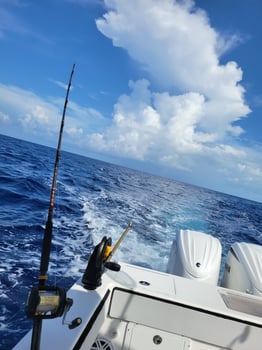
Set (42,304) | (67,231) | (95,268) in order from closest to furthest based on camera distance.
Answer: (42,304)
(95,268)
(67,231)

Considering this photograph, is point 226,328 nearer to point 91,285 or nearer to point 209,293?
point 209,293

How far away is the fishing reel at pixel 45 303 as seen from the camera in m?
1.04

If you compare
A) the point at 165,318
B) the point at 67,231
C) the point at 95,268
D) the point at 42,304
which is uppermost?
the point at 42,304

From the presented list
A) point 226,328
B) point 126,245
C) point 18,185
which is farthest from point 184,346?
point 18,185

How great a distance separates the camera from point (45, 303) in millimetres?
1071

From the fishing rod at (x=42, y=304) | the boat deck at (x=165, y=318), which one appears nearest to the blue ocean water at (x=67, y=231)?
the boat deck at (x=165, y=318)

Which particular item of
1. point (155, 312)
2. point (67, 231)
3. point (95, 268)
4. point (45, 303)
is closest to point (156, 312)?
point (155, 312)

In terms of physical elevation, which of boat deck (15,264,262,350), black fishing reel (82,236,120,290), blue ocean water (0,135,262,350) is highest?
black fishing reel (82,236,120,290)

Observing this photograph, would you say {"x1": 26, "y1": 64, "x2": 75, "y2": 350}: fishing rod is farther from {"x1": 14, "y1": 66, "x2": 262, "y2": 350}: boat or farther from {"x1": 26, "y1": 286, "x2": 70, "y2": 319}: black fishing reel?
{"x1": 14, "y1": 66, "x2": 262, "y2": 350}: boat

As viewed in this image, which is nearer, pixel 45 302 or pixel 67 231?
pixel 45 302

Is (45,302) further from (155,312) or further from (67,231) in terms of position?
(67,231)

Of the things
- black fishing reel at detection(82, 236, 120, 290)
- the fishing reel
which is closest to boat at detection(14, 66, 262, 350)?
black fishing reel at detection(82, 236, 120, 290)

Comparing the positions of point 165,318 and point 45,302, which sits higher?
point 45,302

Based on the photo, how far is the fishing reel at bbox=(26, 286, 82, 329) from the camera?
104cm
